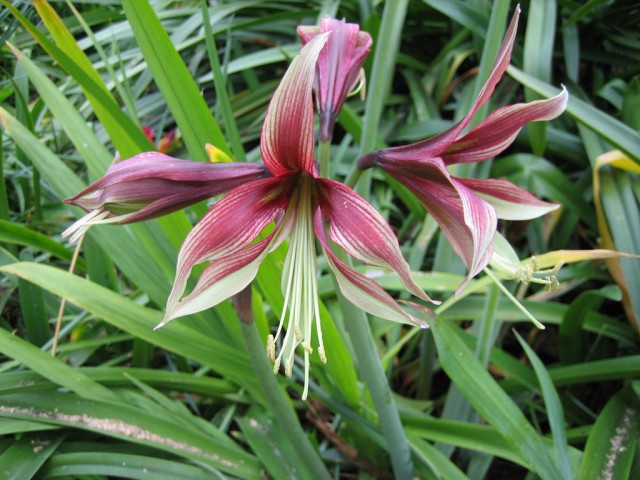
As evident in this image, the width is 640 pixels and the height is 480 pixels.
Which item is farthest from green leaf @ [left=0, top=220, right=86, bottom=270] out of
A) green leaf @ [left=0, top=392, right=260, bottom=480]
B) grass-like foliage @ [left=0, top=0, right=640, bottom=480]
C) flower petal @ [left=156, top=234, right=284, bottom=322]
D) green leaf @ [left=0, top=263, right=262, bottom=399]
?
flower petal @ [left=156, top=234, right=284, bottom=322]

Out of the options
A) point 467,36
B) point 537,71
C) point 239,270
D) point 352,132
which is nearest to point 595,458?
point 239,270

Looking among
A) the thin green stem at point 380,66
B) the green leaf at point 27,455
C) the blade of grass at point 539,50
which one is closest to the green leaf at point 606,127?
the blade of grass at point 539,50

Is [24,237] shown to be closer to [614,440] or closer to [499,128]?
[499,128]

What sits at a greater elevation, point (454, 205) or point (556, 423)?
point (454, 205)

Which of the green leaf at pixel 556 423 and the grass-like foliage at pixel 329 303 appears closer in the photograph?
the grass-like foliage at pixel 329 303

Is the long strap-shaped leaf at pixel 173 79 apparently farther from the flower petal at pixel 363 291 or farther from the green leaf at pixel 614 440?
the green leaf at pixel 614 440

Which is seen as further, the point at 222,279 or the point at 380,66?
the point at 380,66

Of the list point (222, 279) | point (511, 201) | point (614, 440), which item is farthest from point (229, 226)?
point (614, 440)
